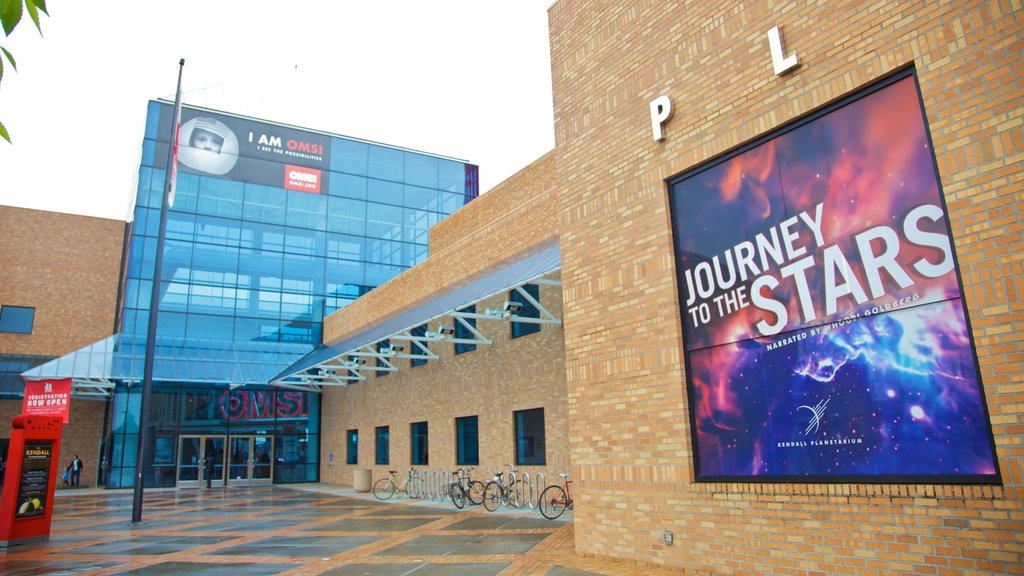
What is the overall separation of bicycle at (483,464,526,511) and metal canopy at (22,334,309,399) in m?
16.4

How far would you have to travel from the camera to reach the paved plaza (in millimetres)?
8914

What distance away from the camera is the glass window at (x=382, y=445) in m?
25.0

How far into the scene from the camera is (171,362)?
28.6m

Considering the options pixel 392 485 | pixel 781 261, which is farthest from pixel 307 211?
pixel 781 261

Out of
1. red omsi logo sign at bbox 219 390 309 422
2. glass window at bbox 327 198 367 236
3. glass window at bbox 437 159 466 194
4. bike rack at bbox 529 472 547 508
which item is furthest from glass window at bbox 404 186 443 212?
bike rack at bbox 529 472 547 508

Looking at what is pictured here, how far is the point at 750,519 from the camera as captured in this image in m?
6.93

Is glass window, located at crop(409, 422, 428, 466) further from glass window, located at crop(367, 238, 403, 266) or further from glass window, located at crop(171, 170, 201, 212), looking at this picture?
glass window, located at crop(171, 170, 201, 212)

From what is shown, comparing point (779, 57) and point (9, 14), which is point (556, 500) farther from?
point (9, 14)

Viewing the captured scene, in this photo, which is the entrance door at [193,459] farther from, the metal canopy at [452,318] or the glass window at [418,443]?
the glass window at [418,443]

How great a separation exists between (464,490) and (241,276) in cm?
2042

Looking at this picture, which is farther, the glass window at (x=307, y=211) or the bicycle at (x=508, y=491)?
the glass window at (x=307, y=211)

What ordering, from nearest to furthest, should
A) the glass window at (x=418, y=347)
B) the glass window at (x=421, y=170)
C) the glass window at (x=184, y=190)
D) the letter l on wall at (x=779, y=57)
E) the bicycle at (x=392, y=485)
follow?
the letter l on wall at (x=779, y=57)
the bicycle at (x=392, y=485)
the glass window at (x=418, y=347)
the glass window at (x=184, y=190)
the glass window at (x=421, y=170)

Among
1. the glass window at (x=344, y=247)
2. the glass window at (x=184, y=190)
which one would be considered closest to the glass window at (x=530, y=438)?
the glass window at (x=344, y=247)

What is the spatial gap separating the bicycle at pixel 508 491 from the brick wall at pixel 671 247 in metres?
7.23
